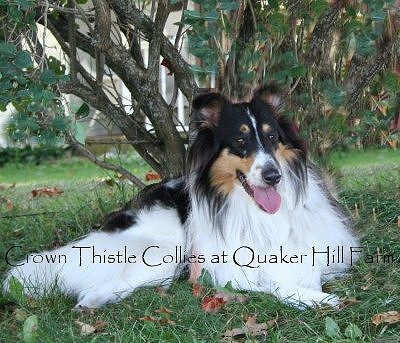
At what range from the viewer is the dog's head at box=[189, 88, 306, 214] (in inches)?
155

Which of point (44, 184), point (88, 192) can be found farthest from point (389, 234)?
point (44, 184)

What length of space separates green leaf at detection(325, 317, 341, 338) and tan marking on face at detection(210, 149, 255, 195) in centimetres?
94

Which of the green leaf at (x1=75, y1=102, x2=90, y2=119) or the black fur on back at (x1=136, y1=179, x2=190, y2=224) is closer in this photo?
the black fur on back at (x1=136, y1=179, x2=190, y2=224)

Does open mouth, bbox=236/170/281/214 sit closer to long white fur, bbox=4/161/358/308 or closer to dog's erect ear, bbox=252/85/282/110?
long white fur, bbox=4/161/358/308

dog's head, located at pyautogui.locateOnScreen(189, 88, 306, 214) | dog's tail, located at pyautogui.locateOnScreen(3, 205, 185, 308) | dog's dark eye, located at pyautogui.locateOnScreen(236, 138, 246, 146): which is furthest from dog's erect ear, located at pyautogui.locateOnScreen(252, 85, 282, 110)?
dog's tail, located at pyautogui.locateOnScreen(3, 205, 185, 308)

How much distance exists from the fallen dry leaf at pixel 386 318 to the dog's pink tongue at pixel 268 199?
34.0 inches

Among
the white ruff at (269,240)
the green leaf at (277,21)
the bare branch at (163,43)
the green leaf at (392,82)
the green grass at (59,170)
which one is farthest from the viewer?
the green grass at (59,170)

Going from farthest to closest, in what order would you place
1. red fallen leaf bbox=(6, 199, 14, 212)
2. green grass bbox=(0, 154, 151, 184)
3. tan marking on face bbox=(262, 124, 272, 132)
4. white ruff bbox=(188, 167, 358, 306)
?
green grass bbox=(0, 154, 151, 184)
red fallen leaf bbox=(6, 199, 14, 212)
white ruff bbox=(188, 167, 358, 306)
tan marking on face bbox=(262, 124, 272, 132)

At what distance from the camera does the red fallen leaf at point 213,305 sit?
3.79m

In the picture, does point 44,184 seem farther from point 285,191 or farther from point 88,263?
point 285,191

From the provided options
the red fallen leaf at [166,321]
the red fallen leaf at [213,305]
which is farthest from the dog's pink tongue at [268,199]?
the red fallen leaf at [166,321]

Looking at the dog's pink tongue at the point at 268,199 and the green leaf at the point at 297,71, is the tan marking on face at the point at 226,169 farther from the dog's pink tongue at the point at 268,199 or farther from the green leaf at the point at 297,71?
the green leaf at the point at 297,71

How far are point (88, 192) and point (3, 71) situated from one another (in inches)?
153

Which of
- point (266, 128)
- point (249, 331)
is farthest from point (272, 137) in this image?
point (249, 331)
